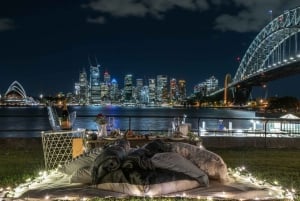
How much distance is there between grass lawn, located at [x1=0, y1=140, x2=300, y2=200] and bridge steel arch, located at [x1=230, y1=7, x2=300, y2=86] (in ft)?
157

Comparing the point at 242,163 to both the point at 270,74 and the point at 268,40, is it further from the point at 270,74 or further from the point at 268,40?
the point at 268,40

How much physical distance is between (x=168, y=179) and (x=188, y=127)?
273cm

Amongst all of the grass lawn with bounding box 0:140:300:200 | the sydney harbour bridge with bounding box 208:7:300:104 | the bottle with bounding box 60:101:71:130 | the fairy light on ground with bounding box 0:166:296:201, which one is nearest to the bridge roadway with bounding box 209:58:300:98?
the sydney harbour bridge with bounding box 208:7:300:104

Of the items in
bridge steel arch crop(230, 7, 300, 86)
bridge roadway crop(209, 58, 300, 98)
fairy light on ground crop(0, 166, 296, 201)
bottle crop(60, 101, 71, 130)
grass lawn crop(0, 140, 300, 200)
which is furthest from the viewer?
bridge steel arch crop(230, 7, 300, 86)

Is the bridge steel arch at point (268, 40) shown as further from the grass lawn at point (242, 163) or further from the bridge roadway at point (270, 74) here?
the grass lawn at point (242, 163)

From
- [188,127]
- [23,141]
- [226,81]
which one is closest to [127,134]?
[188,127]

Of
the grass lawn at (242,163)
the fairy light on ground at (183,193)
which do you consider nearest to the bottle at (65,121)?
the grass lawn at (242,163)

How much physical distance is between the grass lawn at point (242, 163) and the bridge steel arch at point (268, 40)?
47.9m

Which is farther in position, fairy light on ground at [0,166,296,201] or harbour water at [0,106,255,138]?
harbour water at [0,106,255,138]

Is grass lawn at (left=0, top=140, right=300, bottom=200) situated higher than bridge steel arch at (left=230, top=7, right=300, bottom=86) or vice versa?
bridge steel arch at (left=230, top=7, right=300, bottom=86)

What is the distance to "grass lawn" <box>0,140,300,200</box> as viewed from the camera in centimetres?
721

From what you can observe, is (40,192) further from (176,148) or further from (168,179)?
(176,148)

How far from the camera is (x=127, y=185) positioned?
5.28 meters

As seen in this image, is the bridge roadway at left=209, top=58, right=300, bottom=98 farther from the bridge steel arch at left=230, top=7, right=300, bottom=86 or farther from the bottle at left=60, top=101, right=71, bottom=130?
the bottle at left=60, top=101, right=71, bottom=130
